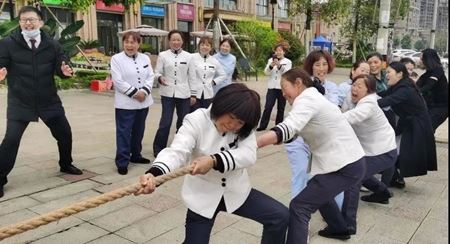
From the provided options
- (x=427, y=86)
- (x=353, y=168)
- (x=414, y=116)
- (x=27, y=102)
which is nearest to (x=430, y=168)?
(x=414, y=116)

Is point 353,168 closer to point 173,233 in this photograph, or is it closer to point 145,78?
point 173,233

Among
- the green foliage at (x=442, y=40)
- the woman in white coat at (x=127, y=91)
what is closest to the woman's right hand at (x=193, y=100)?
the woman in white coat at (x=127, y=91)

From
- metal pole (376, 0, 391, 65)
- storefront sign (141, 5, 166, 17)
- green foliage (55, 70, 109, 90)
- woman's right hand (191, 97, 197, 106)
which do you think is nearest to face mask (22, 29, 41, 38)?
woman's right hand (191, 97, 197, 106)

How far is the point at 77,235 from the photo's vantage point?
3.32 m

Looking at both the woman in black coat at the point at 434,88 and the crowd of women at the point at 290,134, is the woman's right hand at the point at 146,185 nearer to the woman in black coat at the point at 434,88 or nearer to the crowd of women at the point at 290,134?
the crowd of women at the point at 290,134

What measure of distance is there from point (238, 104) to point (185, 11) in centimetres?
A: 2852

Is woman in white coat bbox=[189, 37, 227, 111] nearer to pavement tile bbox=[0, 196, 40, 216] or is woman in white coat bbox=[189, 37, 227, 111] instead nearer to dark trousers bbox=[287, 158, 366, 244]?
pavement tile bbox=[0, 196, 40, 216]

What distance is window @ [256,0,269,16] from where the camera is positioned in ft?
120

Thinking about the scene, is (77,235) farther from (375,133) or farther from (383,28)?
(383,28)

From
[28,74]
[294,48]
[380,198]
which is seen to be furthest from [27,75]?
[294,48]

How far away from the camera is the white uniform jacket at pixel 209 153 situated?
2.22 metres

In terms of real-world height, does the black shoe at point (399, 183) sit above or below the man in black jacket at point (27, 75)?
below

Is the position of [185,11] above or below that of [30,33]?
above

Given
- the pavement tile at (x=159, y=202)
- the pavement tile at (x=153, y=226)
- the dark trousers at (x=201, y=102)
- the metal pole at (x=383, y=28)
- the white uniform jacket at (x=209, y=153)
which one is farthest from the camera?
the metal pole at (x=383, y=28)
